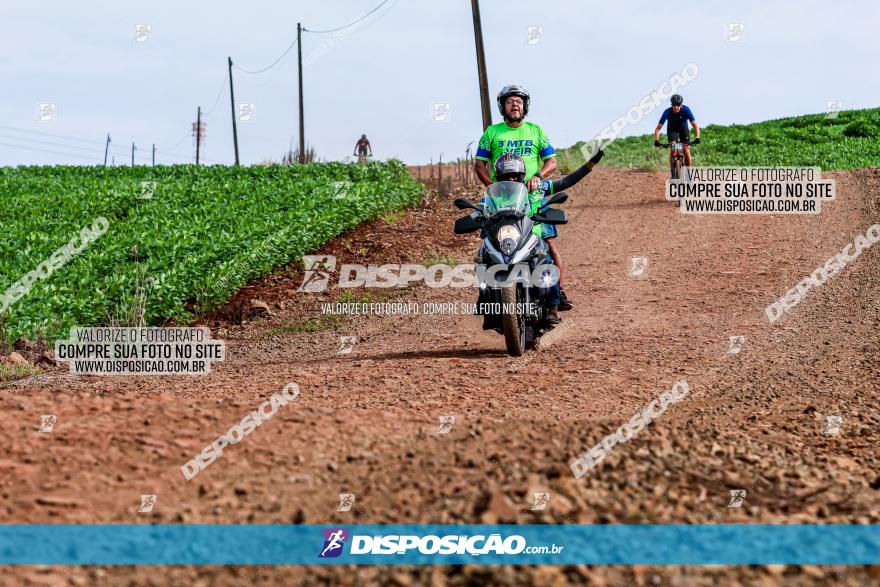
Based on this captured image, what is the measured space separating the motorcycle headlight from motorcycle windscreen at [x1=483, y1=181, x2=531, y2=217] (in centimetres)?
19

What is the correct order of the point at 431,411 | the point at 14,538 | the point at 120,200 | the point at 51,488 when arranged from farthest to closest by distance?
1. the point at 120,200
2. the point at 431,411
3. the point at 51,488
4. the point at 14,538

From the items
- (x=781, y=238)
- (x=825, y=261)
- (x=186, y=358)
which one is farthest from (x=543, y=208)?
(x=781, y=238)

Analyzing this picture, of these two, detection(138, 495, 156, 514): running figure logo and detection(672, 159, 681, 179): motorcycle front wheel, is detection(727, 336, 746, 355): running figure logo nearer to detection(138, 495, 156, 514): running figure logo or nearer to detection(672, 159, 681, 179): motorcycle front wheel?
detection(138, 495, 156, 514): running figure logo

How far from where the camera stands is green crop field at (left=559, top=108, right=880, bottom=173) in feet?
88.3

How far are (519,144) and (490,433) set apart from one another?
4.95 metres

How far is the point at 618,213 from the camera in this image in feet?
63.2

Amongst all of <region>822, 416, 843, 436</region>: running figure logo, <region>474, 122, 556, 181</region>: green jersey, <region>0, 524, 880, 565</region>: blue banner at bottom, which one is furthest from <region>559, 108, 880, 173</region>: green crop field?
<region>0, 524, 880, 565</region>: blue banner at bottom

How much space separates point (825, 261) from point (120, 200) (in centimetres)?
1674

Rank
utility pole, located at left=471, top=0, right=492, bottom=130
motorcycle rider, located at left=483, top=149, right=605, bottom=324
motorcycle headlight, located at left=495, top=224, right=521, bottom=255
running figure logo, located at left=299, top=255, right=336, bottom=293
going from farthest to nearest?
utility pole, located at left=471, top=0, right=492, bottom=130
running figure logo, located at left=299, top=255, right=336, bottom=293
motorcycle rider, located at left=483, top=149, right=605, bottom=324
motorcycle headlight, located at left=495, top=224, right=521, bottom=255

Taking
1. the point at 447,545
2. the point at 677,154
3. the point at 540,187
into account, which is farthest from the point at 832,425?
the point at 677,154

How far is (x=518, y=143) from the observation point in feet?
29.5

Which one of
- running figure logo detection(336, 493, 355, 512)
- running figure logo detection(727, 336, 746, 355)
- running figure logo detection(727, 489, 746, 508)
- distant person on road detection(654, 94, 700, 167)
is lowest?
running figure logo detection(727, 489, 746, 508)

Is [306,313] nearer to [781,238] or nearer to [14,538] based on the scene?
[781,238]

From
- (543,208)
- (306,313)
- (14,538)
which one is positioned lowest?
(14,538)
